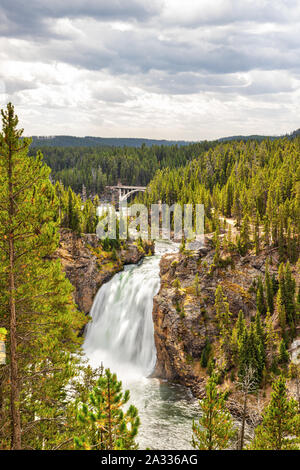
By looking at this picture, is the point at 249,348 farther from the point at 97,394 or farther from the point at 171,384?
the point at 97,394

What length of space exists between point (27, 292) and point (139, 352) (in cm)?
3589

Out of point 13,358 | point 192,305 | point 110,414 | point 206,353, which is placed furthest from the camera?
point 192,305

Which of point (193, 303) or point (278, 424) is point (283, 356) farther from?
point (278, 424)

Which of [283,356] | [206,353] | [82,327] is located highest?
[283,356]

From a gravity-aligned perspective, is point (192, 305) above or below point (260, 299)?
below

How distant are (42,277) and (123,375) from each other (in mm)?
32439

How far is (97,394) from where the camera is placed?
47.1 ft

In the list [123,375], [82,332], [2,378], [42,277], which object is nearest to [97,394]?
[2,378]

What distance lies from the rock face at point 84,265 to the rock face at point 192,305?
12807mm

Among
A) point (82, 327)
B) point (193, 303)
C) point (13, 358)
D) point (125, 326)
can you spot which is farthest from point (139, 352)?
point (13, 358)

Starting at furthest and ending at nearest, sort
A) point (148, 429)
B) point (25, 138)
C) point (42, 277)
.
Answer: point (148, 429) < point (42, 277) < point (25, 138)

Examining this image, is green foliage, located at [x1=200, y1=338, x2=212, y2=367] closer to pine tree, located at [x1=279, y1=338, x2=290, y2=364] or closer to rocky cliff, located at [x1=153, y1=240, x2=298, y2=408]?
rocky cliff, located at [x1=153, y1=240, x2=298, y2=408]

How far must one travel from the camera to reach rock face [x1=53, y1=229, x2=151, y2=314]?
2392 inches

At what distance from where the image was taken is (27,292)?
1708 cm
